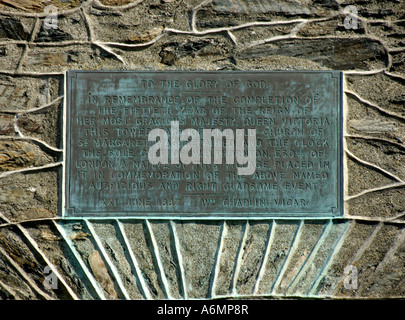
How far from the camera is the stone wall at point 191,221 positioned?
150 inches

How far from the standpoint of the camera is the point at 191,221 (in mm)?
3828

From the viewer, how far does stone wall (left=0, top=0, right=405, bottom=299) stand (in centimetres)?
381

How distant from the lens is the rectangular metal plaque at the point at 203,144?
3.83m

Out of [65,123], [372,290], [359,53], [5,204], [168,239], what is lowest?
[372,290]

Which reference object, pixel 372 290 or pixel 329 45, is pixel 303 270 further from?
pixel 329 45

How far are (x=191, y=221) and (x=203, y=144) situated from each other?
1.95ft

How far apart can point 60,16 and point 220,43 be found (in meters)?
1.27

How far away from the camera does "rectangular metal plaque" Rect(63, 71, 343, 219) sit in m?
3.83

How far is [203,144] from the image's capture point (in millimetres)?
3848

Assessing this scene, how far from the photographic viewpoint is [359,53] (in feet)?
12.9

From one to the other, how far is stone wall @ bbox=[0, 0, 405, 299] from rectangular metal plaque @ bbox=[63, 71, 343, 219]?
0.10 meters

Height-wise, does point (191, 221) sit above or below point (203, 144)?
below

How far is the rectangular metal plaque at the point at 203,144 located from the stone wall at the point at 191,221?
10 centimetres

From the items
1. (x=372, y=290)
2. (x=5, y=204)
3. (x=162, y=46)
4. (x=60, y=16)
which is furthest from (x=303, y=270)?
(x=60, y=16)
